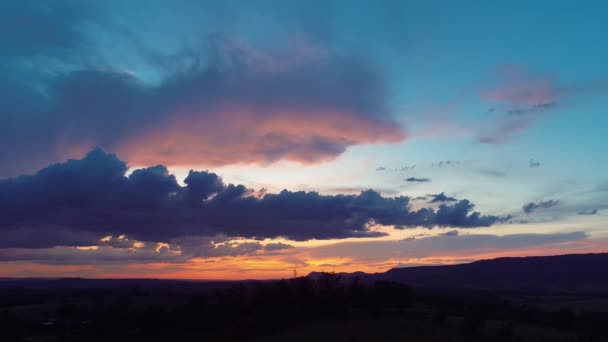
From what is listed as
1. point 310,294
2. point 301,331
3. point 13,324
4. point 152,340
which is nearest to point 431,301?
point 310,294

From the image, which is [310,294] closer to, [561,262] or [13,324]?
[13,324]

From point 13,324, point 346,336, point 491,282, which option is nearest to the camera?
point 346,336

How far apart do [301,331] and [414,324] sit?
8847 mm

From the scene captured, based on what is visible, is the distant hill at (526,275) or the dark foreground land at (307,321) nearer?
the dark foreground land at (307,321)

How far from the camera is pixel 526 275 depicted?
547ft

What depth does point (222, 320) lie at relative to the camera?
46875 mm

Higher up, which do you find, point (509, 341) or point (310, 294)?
point (310, 294)

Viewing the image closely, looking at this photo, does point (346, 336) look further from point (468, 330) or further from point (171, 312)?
point (171, 312)

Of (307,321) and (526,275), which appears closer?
(307,321)

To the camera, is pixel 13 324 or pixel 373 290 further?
pixel 373 290

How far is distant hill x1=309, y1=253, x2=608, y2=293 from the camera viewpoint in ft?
487

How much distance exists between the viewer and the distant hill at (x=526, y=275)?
148475 mm

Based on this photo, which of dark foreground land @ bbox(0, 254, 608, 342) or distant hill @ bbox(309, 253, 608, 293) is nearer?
dark foreground land @ bbox(0, 254, 608, 342)

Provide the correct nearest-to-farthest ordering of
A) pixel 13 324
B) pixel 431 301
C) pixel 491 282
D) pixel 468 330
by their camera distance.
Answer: pixel 468 330
pixel 13 324
pixel 431 301
pixel 491 282
